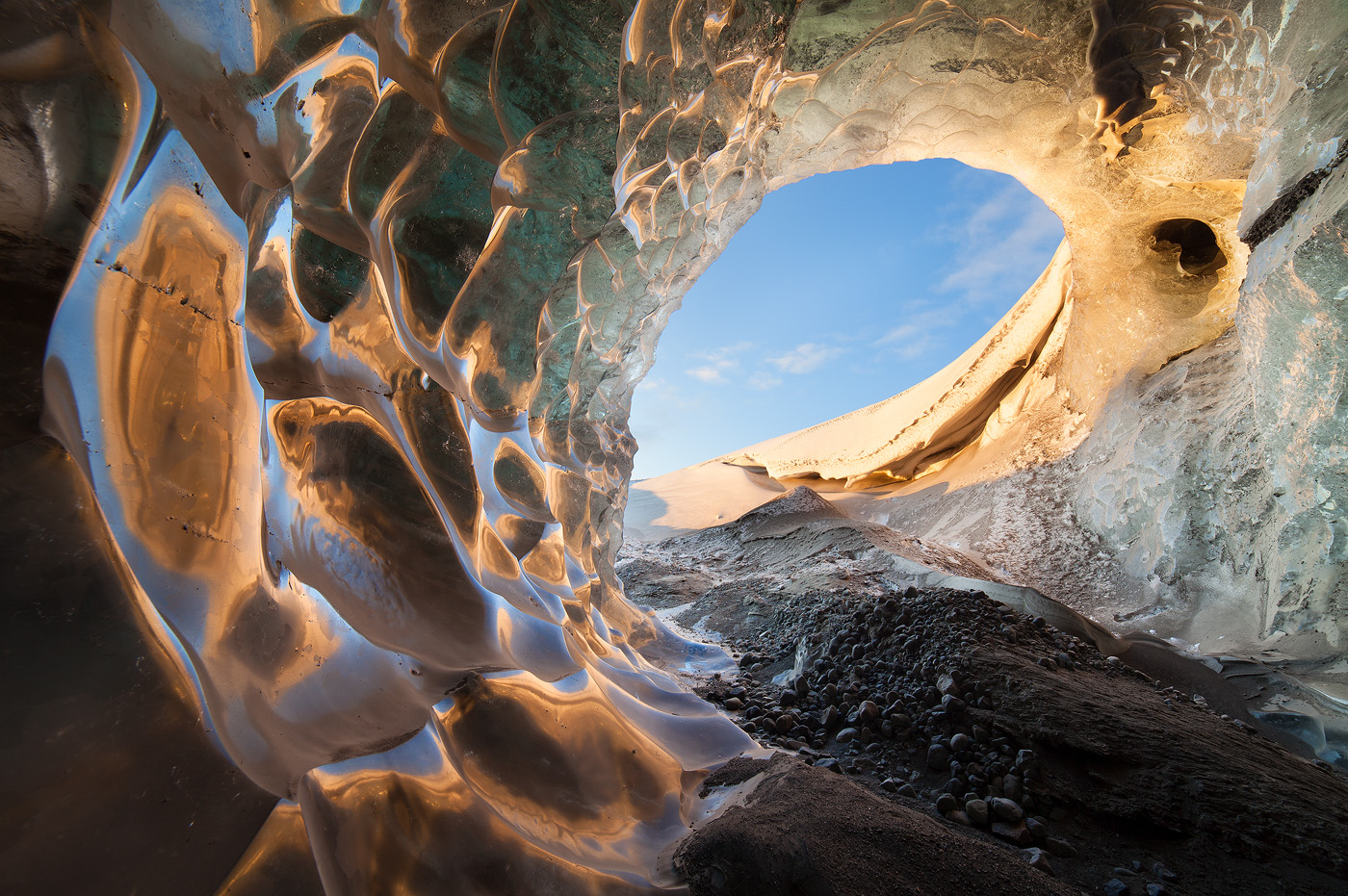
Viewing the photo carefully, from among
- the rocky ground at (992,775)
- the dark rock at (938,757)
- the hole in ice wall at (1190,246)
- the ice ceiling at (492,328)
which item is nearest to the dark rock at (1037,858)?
the rocky ground at (992,775)

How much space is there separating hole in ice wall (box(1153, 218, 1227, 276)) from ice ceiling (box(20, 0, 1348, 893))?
0.56m

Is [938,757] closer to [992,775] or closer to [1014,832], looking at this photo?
[992,775]

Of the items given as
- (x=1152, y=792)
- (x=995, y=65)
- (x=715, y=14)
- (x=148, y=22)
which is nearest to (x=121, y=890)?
(x=148, y=22)

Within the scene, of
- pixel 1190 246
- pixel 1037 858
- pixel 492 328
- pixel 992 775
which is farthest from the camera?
pixel 1190 246

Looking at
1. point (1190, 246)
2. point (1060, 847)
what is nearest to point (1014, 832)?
point (1060, 847)

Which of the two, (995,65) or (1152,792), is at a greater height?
(995,65)

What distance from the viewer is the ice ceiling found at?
847mm

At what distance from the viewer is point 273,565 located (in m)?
0.97

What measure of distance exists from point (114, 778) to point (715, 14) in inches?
89.9

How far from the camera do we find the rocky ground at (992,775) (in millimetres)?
988

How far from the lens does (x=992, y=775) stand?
4.44 ft

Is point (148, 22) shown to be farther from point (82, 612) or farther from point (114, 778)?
point (114, 778)

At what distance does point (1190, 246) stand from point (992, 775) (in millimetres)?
3845

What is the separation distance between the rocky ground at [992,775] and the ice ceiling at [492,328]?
24 centimetres
